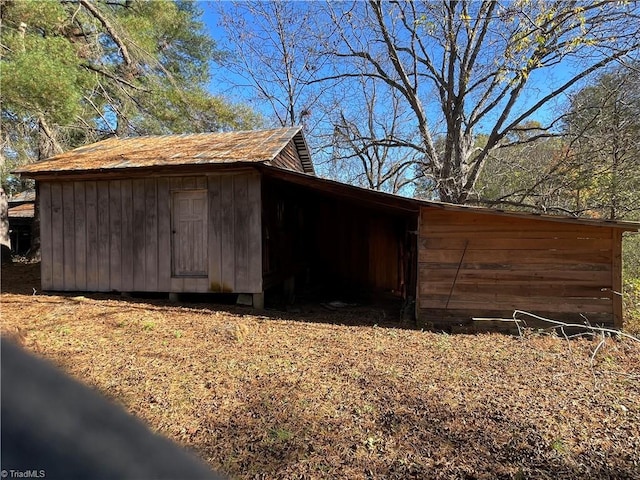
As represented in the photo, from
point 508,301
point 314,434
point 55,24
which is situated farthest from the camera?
point 55,24

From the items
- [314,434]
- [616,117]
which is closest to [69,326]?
[314,434]

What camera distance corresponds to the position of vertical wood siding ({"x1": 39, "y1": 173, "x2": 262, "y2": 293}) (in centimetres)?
730

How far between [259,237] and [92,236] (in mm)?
3585

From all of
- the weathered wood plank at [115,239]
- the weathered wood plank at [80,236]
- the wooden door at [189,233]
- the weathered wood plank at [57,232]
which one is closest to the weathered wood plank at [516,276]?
the wooden door at [189,233]

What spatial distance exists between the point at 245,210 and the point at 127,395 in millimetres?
4252

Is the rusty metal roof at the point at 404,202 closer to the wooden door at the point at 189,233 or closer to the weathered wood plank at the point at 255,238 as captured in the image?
the weathered wood plank at the point at 255,238

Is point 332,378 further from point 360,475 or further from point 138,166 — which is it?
point 138,166

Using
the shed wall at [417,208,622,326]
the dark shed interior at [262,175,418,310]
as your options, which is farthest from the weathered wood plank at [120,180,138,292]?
the shed wall at [417,208,622,326]

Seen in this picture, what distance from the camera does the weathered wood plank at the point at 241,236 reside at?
23.9 ft

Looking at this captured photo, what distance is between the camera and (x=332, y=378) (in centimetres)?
414

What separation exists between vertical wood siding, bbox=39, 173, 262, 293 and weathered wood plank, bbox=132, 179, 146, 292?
0.07ft

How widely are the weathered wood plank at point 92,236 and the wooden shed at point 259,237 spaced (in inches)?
0.9

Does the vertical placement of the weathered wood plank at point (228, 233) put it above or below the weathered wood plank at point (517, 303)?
above
